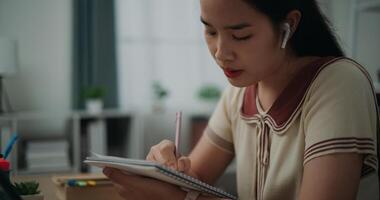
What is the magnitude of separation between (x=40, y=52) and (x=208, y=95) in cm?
121

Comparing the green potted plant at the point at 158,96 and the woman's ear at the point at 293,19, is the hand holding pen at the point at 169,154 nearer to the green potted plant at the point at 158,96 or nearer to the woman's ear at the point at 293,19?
the woman's ear at the point at 293,19

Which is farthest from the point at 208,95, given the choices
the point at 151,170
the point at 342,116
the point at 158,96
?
the point at 151,170

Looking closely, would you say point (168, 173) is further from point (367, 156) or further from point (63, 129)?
point (63, 129)

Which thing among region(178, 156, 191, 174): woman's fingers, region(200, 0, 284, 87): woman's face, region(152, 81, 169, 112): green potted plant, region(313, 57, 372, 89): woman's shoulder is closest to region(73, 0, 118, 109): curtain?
region(152, 81, 169, 112): green potted plant

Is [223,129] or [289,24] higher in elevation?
[289,24]

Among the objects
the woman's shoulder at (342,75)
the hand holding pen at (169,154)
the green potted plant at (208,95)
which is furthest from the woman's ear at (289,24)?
the green potted plant at (208,95)

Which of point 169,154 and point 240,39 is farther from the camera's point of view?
point 169,154

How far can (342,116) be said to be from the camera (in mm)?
836

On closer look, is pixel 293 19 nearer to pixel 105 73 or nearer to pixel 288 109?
pixel 288 109

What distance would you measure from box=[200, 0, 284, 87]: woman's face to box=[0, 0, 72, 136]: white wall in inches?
86.5

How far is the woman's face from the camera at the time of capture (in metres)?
0.88

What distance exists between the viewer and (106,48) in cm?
299

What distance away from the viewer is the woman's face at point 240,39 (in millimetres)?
878

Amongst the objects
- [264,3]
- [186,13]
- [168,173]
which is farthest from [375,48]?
[168,173]
